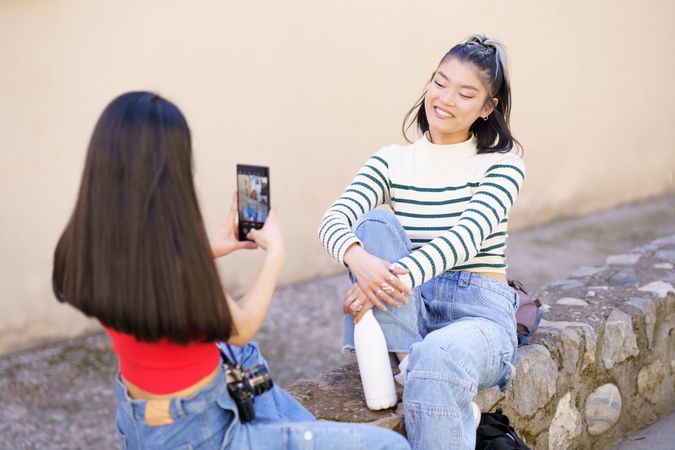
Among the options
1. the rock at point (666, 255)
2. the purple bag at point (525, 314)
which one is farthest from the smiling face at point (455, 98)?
the rock at point (666, 255)

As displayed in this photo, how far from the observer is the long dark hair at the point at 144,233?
1.64 m

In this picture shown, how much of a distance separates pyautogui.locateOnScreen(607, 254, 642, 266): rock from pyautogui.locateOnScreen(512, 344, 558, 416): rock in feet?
4.19

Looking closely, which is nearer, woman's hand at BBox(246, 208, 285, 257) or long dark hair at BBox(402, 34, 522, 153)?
woman's hand at BBox(246, 208, 285, 257)

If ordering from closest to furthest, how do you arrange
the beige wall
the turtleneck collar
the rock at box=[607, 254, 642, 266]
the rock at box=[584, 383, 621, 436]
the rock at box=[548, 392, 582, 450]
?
the turtleneck collar → the rock at box=[548, 392, 582, 450] → the rock at box=[584, 383, 621, 436] → the rock at box=[607, 254, 642, 266] → the beige wall

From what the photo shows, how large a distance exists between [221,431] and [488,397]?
105 cm

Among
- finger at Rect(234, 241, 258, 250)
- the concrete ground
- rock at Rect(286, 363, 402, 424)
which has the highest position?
finger at Rect(234, 241, 258, 250)

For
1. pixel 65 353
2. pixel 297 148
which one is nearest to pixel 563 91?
pixel 297 148

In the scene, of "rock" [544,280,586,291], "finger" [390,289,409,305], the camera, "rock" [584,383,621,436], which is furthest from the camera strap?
"rock" [544,280,586,291]

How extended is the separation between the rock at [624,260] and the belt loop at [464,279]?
1608mm

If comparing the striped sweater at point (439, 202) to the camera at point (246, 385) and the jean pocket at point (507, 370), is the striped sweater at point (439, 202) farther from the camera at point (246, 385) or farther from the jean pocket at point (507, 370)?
the camera at point (246, 385)

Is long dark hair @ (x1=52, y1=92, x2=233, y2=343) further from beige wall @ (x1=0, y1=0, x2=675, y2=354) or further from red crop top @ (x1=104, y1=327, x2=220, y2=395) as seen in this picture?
beige wall @ (x1=0, y1=0, x2=675, y2=354)

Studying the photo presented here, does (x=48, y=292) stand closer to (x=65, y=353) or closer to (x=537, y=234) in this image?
(x=65, y=353)

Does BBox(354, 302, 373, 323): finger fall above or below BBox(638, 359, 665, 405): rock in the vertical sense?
above

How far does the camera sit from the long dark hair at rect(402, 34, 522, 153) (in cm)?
265
